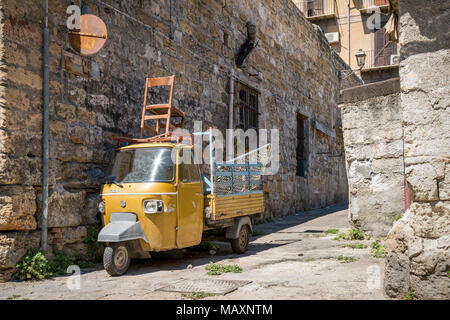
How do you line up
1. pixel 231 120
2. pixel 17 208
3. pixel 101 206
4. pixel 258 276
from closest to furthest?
pixel 258 276
pixel 17 208
pixel 101 206
pixel 231 120

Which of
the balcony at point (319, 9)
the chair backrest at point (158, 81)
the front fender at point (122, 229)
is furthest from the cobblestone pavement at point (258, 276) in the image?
the balcony at point (319, 9)

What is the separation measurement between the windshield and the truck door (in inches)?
6.4

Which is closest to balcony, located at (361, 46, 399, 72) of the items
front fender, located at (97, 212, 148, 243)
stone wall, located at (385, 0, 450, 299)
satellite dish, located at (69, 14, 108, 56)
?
satellite dish, located at (69, 14, 108, 56)

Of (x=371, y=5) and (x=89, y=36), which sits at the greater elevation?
(x=371, y=5)

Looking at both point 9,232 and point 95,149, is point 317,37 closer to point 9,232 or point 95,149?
point 95,149

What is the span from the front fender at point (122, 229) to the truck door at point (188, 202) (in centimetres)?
53

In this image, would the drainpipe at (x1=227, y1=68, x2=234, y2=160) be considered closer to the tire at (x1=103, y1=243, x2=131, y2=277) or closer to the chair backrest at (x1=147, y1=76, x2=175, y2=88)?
the chair backrest at (x1=147, y1=76, x2=175, y2=88)

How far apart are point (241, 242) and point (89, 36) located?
3.41 meters

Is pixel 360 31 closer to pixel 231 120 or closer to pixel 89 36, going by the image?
pixel 231 120

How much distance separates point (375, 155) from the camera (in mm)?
7223

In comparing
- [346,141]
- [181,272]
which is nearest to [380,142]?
[346,141]

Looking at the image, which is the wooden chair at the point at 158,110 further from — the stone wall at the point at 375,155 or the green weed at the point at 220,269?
the stone wall at the point at 375,155

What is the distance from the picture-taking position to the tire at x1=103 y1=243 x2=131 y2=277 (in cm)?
495

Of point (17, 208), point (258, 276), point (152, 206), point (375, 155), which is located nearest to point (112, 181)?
point (152, 206)
